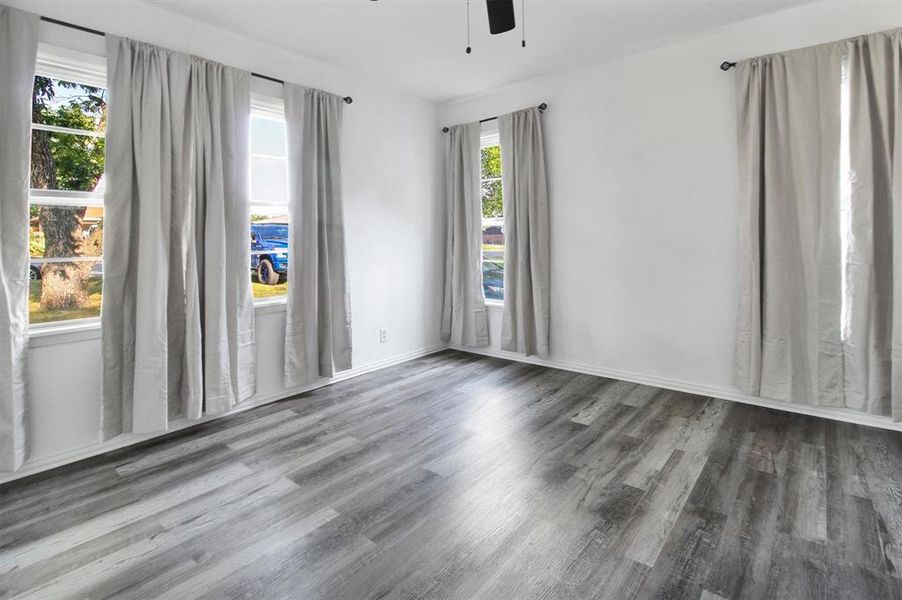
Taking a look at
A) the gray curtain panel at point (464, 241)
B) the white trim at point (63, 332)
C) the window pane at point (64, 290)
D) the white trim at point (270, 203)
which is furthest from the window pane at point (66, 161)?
the gray curtain panel at point (464, 241)

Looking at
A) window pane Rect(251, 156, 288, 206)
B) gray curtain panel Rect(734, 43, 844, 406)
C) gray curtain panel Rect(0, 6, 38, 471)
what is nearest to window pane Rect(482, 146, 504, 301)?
window pane Rect(251, 156, 288, 206)

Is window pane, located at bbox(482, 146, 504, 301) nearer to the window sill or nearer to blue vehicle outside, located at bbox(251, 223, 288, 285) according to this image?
blue vehicle outside, located at bbox(251, 223, 288, 285)

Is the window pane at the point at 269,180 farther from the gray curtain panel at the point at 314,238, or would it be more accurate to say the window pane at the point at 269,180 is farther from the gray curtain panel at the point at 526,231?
the gray curtain panel at the point at 526,231

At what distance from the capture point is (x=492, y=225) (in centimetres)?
459

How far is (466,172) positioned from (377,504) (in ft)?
11.2

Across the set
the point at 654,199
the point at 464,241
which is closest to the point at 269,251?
the point at 464,241

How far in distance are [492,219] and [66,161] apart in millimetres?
3337

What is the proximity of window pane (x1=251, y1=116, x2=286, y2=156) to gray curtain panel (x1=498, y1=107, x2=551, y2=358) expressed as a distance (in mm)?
1986

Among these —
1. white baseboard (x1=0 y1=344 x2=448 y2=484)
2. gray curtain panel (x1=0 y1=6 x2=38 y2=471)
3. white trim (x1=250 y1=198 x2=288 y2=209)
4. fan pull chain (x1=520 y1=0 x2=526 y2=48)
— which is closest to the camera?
gray curtain panel (x1=0 y1=6 x2=38 y2=471)

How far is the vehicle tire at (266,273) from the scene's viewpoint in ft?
11.3

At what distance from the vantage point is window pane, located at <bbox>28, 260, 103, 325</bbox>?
2.46m

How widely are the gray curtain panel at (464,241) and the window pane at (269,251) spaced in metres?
1.78

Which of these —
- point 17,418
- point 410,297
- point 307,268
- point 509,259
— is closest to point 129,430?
point 17,418

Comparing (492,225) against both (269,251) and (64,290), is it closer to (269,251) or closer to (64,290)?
(269,251)
